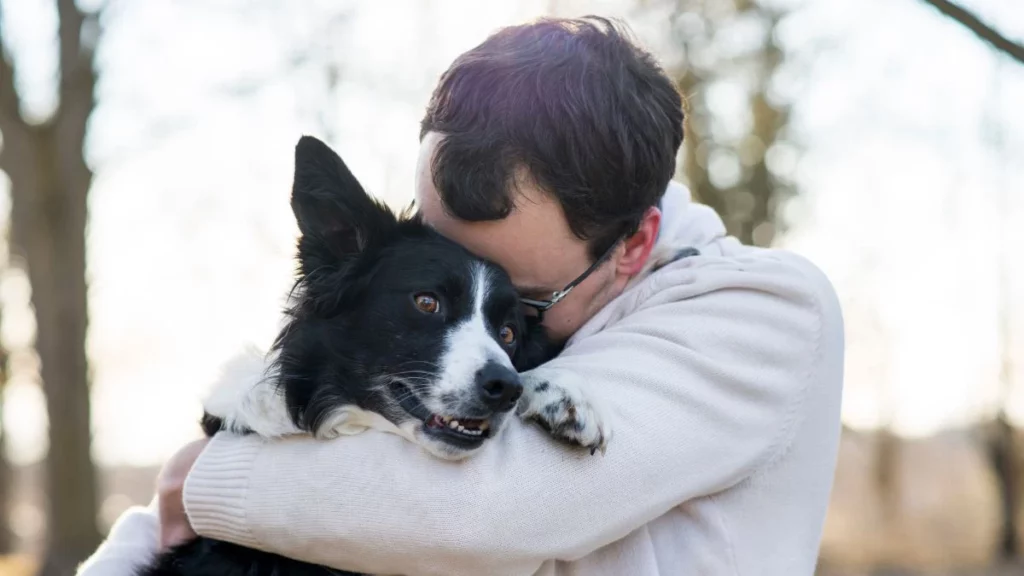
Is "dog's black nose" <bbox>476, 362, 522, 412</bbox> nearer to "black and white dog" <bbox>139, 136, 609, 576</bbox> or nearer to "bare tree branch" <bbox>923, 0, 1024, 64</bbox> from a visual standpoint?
"black and white dog" <bbox>139, 136, 609, 576</bbox>

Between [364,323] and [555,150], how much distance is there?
808 millimetres

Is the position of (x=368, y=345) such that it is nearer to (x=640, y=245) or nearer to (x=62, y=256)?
(x=640, y=245)

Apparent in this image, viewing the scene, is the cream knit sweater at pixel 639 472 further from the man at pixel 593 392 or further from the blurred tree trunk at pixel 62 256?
the blurred tree trunk at pixel 62 256

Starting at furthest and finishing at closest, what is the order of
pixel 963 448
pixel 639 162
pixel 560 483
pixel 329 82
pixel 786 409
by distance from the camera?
pixel 963 448
pixel 329 82
pixel 639 162
pixel 786 409
pixel 560 483

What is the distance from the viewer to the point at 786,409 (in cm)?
253

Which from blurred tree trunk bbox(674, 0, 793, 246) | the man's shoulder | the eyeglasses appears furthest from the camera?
blurred tree trunk bbox(674, 0, 793, 246)

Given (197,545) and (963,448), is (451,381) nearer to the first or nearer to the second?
(197,545)

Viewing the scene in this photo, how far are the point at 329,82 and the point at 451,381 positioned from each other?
10552 mm

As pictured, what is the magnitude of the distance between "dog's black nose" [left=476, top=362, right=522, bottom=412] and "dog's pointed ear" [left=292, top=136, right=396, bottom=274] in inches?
27.8

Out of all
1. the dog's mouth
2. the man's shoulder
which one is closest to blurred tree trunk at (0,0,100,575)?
the dog's mouth

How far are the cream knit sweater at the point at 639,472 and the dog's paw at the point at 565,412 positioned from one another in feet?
0.10

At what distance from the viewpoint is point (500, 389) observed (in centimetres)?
257

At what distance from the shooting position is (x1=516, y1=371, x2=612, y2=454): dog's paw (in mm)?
2328

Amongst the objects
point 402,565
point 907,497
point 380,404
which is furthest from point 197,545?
point 907,497
